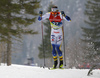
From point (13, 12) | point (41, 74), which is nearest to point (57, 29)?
point (41, 74)

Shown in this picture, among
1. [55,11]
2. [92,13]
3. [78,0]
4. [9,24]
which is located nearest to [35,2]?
[9,24]

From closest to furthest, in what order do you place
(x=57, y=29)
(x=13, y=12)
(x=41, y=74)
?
(x=41, y=74) → (x=57, y=29) → (x=13, y=12)

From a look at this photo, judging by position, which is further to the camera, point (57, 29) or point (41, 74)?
point (57, 29)

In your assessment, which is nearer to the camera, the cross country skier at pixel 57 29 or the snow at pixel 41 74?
the snow at pixel 41 74

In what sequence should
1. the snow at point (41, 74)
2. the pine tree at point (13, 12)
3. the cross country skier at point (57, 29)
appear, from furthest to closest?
the pine tree at point (13, 12), the cross country skier at point (57, 29), the snow at point (41, 74)

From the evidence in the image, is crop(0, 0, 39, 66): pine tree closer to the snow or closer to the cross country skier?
the cross country skier

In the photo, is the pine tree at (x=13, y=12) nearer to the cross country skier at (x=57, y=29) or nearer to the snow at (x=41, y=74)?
the cross country skier at (x=57, y=29)

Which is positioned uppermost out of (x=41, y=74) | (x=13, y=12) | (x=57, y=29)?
(x=13, y=12)

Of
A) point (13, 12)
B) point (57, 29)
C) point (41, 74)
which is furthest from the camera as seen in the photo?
point (13, 12)

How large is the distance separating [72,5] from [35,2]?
166347mm

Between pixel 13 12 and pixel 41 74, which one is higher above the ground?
pixel 13 12

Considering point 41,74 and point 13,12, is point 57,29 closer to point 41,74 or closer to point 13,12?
point 41,74

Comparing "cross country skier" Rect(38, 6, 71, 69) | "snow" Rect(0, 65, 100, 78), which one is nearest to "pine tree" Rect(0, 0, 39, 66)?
"cross country skier" Rect(38, 6, 71, 69)

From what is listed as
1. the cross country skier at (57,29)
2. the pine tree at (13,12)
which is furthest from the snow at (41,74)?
the pine tree at (13,12)
